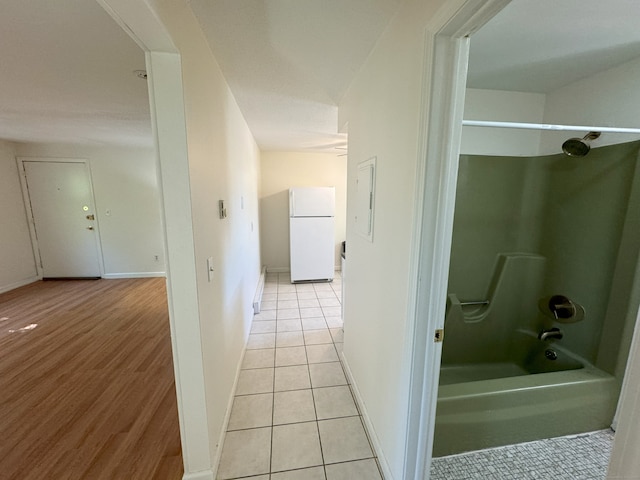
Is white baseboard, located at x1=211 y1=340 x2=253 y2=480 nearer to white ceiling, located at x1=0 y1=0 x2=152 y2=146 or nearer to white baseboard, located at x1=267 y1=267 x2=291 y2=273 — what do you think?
white ceiling, located at x1=0 y1=0 x2=152 y2=146

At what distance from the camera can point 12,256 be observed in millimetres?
3883

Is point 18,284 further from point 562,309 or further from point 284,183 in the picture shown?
point 562,309

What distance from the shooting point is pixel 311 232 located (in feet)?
14.0

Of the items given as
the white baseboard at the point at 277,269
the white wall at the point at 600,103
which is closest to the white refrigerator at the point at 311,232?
the white baseboard at the point at 277,269

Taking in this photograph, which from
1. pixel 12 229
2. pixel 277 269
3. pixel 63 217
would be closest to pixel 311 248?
pixel 277 269

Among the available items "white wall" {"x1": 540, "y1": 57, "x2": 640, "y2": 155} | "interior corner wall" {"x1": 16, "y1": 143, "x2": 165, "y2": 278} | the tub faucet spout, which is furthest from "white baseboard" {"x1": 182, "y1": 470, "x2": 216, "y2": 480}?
"interior corner wall" {"x1": 16, "y1": 143, "x2": 165, "y2": 278}

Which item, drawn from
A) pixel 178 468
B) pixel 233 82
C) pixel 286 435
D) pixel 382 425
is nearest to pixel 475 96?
pixel 233 82

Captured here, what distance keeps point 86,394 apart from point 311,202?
3.27 m

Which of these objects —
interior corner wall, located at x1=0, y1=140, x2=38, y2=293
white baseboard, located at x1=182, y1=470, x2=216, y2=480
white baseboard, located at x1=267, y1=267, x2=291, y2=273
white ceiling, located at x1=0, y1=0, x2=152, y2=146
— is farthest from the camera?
white baseboard, located at x1=267, y1=267, x2=291, y2=273

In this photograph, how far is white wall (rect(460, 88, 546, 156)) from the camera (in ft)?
6.30

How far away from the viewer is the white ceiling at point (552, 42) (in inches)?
43.3

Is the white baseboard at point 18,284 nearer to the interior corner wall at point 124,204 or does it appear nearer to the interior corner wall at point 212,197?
the interior corner wall at point 124,204

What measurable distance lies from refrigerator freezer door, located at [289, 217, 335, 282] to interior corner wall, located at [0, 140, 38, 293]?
13.4 feet

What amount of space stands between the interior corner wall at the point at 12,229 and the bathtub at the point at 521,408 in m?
5.72
